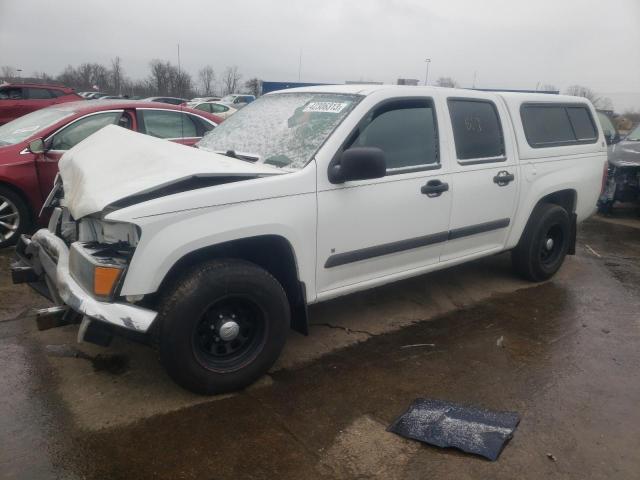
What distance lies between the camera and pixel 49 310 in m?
2.96

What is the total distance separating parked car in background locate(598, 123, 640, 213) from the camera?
855cm

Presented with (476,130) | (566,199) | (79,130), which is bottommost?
(566,199)

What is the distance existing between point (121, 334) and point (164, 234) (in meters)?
0.62

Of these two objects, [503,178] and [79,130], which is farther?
[79,130]

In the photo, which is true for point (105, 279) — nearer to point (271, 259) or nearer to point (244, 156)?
point (271, 259)

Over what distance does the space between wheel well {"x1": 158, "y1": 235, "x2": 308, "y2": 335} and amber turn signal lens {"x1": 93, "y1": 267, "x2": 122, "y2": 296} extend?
11.9 inches

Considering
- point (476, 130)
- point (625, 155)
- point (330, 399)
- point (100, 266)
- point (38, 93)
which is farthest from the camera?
point (38, 93)

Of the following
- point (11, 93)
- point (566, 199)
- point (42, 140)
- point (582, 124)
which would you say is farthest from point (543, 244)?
point (11, 93)

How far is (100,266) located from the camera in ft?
8.60

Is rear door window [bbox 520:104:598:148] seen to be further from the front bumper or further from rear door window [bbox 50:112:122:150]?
rear door window [bbox 50:112:122:150]

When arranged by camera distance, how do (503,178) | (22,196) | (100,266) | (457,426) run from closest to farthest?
(100,266) → (457,426) → (503,178) → (22,196)

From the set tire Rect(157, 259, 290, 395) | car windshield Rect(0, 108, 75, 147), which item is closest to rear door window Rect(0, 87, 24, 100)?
car windshield Rect(0, 108, 75, 147)

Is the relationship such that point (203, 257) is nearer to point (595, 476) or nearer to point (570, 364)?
point (595, 476)

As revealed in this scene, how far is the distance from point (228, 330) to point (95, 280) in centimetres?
77
